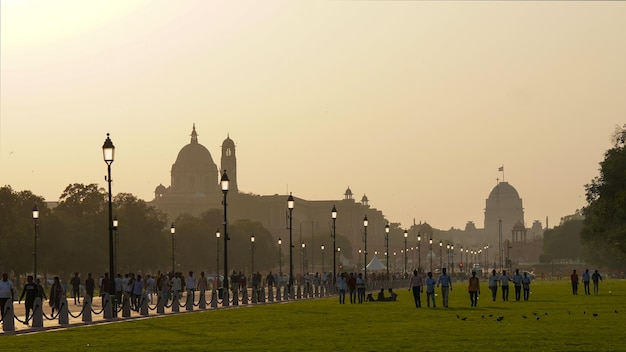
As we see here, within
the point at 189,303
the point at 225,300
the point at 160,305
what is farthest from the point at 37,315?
the point at 225,300

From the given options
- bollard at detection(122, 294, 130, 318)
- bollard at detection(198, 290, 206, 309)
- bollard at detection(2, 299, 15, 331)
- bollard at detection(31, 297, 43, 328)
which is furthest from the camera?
bollard at detection(198, 290, 206, 309)

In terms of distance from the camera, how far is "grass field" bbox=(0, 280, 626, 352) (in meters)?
34.7

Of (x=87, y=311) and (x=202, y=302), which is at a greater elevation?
(x=202, y=302)

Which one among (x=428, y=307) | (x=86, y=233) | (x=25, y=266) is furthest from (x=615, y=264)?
(x=428, y=307)

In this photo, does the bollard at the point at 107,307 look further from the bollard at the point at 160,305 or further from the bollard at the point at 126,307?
the bollard at the point at 160,305

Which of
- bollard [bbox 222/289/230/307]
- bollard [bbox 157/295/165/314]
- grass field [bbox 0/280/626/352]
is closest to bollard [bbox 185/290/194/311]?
bollard [bbox 157/295/165/314]

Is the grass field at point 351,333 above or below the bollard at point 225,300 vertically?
below

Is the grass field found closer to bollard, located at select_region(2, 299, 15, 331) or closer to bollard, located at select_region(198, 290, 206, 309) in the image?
bollard, located at select_region(2, 299, 15, 331)

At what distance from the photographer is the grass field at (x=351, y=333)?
3472cm

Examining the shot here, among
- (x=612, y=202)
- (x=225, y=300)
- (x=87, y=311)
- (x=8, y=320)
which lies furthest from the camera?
(x=612, y=202)

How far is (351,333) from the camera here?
1596 inches

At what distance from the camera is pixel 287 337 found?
128ft

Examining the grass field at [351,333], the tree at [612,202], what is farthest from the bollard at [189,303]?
the tree at [612,202]

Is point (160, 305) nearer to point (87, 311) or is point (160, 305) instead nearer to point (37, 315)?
point (87, 311)
